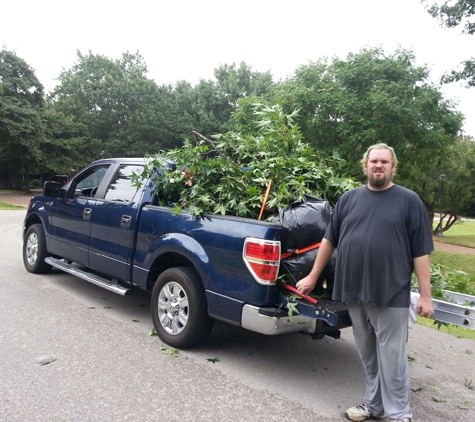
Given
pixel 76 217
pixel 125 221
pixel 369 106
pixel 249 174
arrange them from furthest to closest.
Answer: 1. pixel 369 106
2. pixel 76 217
3. pixel 125 221
4. pixel 249 174

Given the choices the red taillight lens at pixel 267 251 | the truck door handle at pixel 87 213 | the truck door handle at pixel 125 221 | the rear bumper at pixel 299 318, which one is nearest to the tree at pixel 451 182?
the truck door handle at pixel 87 213

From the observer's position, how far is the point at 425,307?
3.18 metres

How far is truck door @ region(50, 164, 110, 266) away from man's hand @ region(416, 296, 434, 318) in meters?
4.18

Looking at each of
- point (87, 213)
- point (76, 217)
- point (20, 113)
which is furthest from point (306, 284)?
point (20, 113)

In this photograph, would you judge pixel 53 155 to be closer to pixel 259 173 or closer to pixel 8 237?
pixel 8 237

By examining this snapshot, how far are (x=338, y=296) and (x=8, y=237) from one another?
11.1 meters

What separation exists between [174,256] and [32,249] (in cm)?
369

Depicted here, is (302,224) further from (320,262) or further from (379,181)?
(379,181)

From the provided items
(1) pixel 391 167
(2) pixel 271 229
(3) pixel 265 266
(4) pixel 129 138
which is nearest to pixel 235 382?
(3) pixel 265 266

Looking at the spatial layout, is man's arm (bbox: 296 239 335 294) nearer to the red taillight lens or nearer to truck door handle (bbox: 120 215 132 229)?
the red taillight lens

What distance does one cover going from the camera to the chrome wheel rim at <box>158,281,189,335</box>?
4.57 m

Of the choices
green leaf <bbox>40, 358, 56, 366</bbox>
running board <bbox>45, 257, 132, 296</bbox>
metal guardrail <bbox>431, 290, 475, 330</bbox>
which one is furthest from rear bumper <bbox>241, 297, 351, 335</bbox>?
running board <bbox>45, 257, 132, 296</bbox>

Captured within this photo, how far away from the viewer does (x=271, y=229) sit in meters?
3.85

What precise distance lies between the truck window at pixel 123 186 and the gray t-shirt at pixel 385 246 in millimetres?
3004
